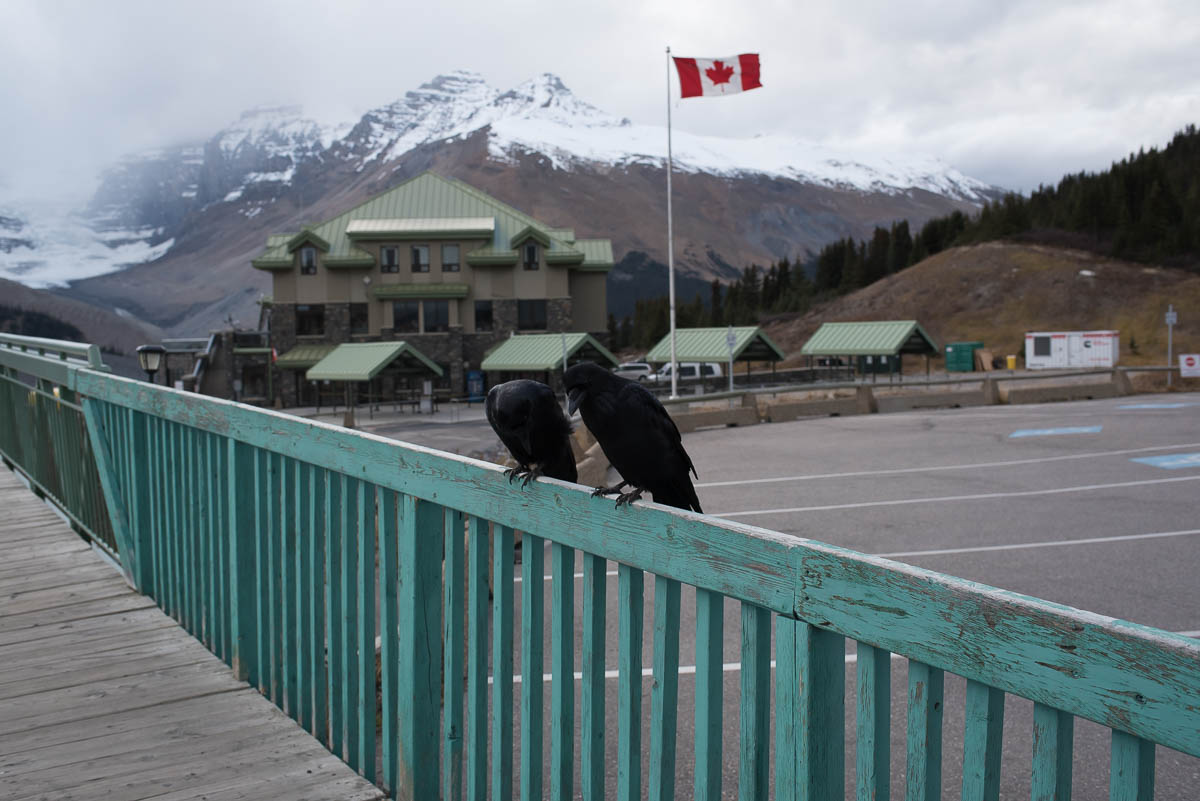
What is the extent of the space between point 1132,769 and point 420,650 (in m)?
1.92

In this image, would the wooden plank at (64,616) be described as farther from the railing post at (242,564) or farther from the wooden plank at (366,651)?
the wooden plank at (366,651)

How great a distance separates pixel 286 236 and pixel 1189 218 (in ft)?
223

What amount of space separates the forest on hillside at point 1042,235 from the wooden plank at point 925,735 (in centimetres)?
6924

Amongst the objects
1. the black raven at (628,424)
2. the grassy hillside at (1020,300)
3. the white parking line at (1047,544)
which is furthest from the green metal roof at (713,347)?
the black raven at (628,424)

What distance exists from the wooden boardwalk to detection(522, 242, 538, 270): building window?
49.6 metres

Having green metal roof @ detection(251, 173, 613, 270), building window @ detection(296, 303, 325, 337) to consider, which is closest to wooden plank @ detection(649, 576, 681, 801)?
green metal roof @ detection(251, 173, 613, 270)

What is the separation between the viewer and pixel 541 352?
4762 centimetres

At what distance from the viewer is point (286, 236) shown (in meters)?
53.7

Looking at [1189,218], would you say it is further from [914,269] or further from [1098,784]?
[1098,784]

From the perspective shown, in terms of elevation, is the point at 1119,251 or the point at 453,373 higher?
the point at 1119,251

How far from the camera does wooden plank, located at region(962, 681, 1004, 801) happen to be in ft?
4.65

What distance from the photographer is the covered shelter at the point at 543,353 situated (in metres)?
45.6

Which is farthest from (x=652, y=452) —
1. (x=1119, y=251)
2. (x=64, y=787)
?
(x=1119, y=251)

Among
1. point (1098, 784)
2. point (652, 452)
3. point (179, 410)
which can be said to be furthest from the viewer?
point (1098, 784)
